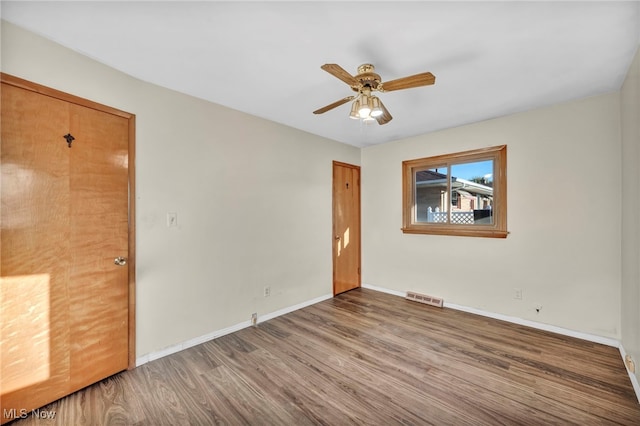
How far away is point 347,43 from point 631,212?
264 cm

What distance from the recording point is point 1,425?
1.58 metres

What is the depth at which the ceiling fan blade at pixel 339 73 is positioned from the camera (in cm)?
157

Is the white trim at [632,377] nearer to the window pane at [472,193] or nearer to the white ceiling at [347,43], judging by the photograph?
the window pane at [472,193]

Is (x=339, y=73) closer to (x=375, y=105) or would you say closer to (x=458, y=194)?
(x=375, y=105)

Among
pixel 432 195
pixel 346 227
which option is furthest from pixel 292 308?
pixel 432 195

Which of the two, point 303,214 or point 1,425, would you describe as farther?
point 303,214

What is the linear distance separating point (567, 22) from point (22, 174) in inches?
141

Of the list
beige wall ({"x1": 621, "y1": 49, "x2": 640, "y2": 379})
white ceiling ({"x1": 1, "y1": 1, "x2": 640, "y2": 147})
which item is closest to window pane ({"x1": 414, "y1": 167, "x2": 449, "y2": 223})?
white ceiling ({"x1": 1, "y1": 1, "x2": 640, "y2": 147})

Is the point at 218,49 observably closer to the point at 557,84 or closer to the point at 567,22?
the point at 567,22

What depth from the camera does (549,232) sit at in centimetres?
287

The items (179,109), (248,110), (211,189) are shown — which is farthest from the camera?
(248,110)

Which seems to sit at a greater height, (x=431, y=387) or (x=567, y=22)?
(x=567, y=22)

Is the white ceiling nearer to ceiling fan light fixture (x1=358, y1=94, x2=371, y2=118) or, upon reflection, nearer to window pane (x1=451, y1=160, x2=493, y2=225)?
ceiling fan light fixture (x1=358, y1=94, x2=371, y2=118)

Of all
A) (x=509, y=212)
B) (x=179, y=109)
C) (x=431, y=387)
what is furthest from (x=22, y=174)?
(x=509, y=212)
